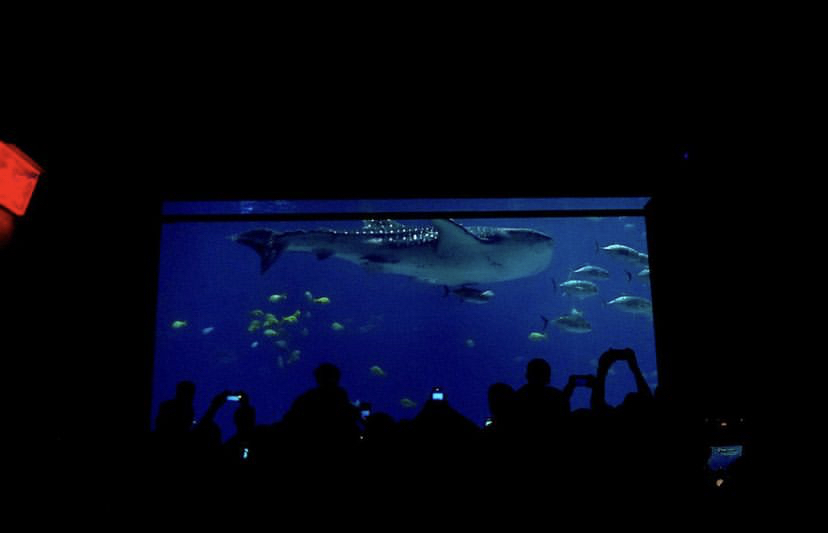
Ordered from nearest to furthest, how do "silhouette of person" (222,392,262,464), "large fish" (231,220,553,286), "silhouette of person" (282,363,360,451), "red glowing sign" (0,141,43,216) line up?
"silhouette of person" (282,363,360,451), "silhouette of person" (222,392,262,464), "red glowing sign" (0,141,43,216), "large fish" (231,220,553,286)

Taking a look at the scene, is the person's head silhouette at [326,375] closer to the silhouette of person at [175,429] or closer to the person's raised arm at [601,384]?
the silhouette of person at [175,429]

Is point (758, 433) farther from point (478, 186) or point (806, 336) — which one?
point (478, 186)

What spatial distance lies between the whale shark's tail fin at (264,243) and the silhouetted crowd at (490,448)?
7424 mm

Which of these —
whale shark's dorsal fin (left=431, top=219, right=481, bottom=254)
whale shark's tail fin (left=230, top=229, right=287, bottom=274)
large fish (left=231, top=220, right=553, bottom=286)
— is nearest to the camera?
whale shark's tail fin (left=230, top=229, right=287, bottom=274)

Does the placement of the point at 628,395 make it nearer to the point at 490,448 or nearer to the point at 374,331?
the point at 490,448

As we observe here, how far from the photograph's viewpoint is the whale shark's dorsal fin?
1164cm

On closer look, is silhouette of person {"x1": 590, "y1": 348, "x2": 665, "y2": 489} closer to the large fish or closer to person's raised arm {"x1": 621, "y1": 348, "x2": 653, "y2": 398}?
person's raised arm {"x1": 621, "y1": 348, "x2": 653, "y2": 398}

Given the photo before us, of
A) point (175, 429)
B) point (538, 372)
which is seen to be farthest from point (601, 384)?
point (175, 429)

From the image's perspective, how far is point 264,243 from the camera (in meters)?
9.41

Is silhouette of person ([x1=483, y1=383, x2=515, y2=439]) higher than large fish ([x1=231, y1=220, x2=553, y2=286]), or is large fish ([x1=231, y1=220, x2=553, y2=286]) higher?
large fish ([x1=231, y1=220, x2=553, y2=286])

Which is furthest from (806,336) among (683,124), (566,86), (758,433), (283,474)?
(283,474)

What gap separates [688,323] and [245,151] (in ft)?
14.0

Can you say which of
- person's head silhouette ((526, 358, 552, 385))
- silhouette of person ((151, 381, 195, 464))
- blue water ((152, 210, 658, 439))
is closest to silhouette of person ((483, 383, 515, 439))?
person's head silhouette ((526, 358, 552, 385))

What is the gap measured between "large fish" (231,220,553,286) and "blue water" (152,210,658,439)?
4.15 ft
